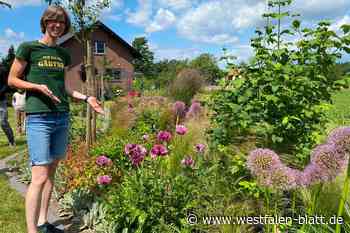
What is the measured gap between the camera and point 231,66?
3.70 meters

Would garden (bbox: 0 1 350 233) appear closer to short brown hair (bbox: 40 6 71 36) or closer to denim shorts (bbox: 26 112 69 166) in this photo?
denim shorts (bbox: 26 112 69 166)

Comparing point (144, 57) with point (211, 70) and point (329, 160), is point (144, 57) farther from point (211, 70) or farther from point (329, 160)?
point (329, 160)

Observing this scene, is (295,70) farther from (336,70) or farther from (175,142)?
(175,142)

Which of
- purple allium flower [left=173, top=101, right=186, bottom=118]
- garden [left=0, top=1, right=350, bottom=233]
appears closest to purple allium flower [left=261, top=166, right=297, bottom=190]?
garden [left=0, top=1, right=350, bottom=233]

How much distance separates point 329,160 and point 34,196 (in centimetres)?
238

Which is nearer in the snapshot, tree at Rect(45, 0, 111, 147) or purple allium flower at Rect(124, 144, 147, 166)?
purple allium flower at Rect(124, 144, 147, 166)

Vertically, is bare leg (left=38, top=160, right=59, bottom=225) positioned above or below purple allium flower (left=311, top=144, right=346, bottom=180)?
below

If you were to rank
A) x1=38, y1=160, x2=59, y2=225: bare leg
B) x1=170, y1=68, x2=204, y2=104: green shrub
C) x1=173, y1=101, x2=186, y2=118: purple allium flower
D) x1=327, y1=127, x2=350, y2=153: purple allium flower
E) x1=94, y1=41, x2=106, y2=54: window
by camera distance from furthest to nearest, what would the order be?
x1=94, y1=41, x2=106, y2=54: window, x1=170, y1=68, x2=204, y2=104: green shrub, x1=173, y1=101, x2=186, y2=118: purple allium flower, x1=38, y1=160, x2=59, y2=225: bare leg, x1=327, y1=127, x2=350, y2=153: purple allium flower

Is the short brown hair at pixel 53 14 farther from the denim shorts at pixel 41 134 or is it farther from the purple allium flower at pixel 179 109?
the purple allium flower at pixel 179 109

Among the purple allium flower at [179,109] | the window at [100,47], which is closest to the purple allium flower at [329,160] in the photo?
the purple allium flower at [179,109]

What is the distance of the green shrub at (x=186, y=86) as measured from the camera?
450 inches

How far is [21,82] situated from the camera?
3029 mm

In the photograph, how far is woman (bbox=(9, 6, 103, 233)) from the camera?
3.08 meters

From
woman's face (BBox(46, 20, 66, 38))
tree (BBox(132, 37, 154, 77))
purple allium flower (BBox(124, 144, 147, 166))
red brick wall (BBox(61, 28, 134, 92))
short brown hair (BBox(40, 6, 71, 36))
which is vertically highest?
tree (BBox(132, 37, 154, 77))
